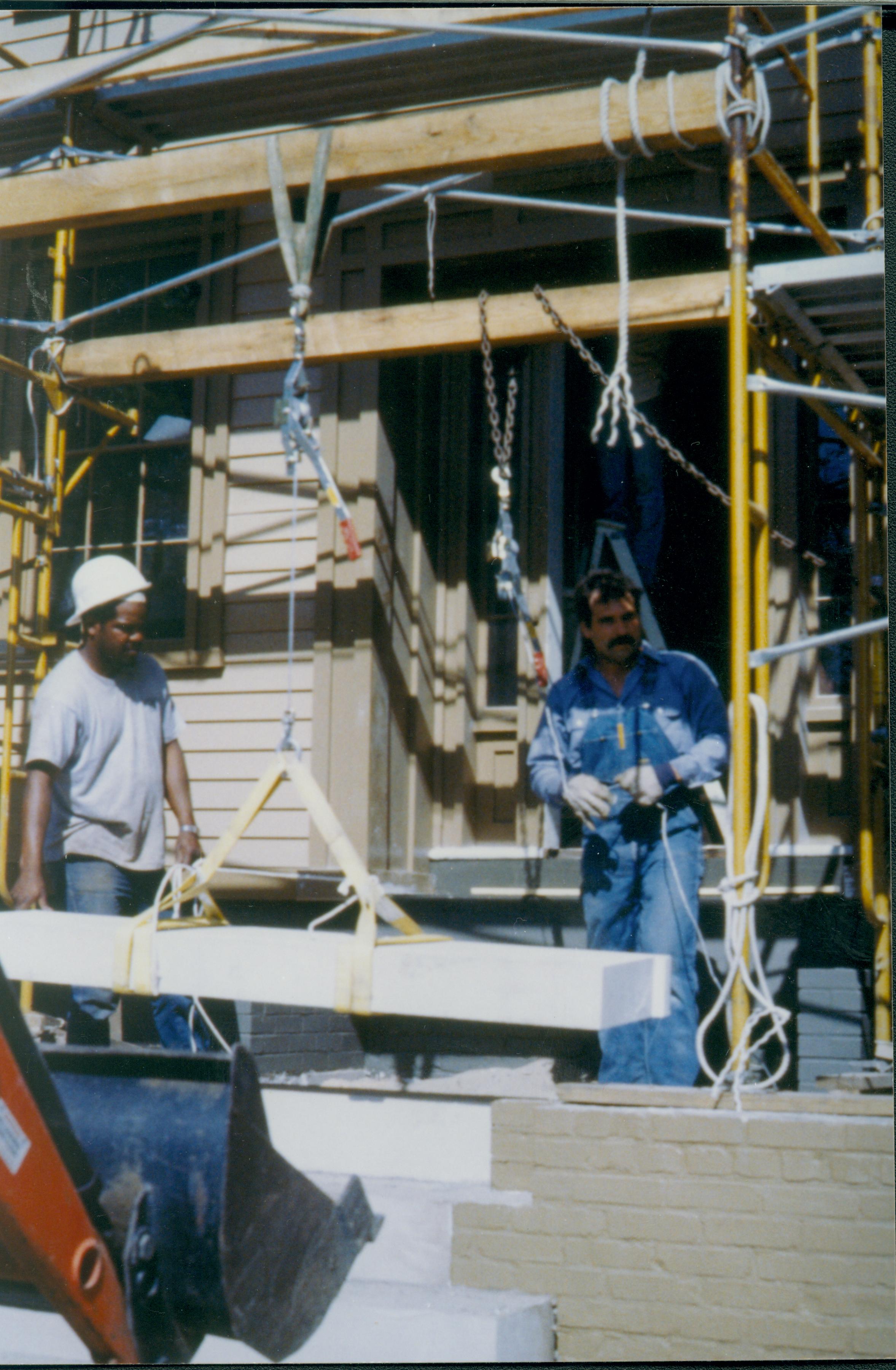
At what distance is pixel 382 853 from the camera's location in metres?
A: 5.25

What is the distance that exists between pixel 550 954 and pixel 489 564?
2800mm

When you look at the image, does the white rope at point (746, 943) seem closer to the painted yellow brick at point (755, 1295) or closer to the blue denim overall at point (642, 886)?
the blue denim overall at point (642, 886)

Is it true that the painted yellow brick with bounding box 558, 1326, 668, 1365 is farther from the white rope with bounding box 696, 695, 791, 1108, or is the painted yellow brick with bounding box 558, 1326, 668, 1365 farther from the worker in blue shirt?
the worker in blue shirt

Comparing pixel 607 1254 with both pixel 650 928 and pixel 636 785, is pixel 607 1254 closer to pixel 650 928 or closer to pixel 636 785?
pixel 650 928

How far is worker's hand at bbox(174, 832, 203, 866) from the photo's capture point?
4.68 m

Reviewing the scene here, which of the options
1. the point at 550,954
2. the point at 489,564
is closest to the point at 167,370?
the point at 489,564

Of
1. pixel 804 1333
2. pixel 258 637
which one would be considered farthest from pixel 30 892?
pixel 804 1333

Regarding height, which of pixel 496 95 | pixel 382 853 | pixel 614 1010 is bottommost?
pixel 614 1010

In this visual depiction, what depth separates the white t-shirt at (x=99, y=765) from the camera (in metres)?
4.48

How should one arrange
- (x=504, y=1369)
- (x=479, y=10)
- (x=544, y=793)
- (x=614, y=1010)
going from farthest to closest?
1. (x=479, y=10)
2. (x=544, y=793)
3. (x=504, y=1369)
4. (x=614, y=1010)

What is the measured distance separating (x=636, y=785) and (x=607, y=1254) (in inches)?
54.1

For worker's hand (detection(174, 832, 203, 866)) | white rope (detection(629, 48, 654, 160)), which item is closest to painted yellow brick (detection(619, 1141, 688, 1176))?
worker's hand (detection(174, 832, 203, 866))

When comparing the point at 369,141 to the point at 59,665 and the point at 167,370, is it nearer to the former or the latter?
the point at 167,370

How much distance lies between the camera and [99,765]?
179 inches
